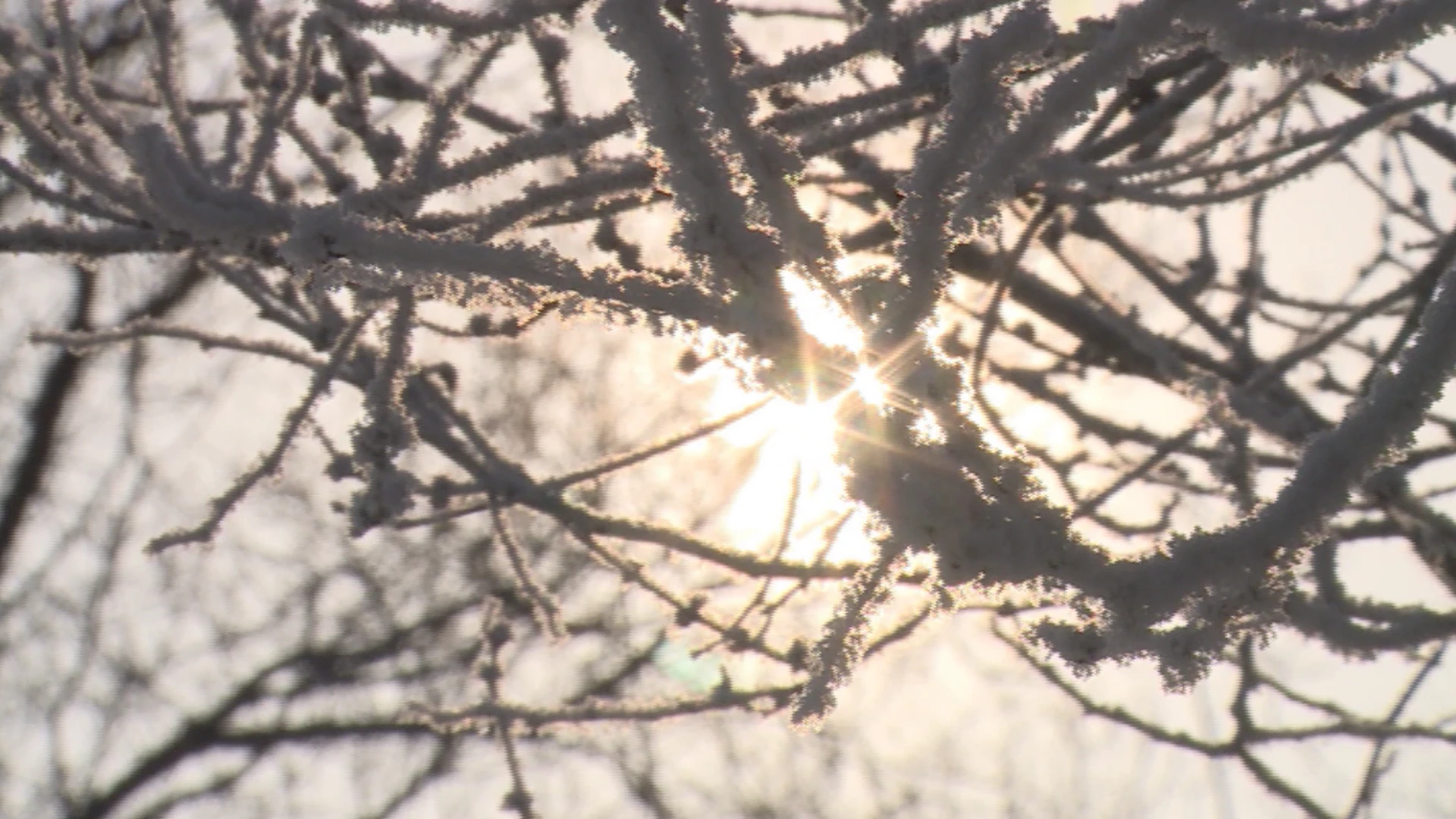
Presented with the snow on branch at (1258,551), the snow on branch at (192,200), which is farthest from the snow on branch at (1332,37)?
the snow on branch at (192,200)

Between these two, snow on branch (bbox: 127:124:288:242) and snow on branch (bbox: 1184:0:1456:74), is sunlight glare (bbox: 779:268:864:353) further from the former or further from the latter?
snow on branch (bbox: 127:124:288:242)

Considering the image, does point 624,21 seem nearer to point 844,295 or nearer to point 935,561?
point 844,295

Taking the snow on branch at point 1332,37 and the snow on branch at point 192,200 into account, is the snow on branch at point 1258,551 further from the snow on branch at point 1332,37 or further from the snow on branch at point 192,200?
the snow on branch at point 192,200

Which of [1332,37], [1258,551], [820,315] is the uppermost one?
[1332,37]

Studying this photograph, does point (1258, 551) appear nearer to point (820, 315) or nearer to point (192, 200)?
point (820, 315)

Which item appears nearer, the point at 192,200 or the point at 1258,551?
the point at 1258,551

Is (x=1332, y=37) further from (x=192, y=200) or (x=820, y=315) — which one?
(x=192, y=200)

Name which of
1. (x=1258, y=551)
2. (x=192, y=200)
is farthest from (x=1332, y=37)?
(x=192, y=200)

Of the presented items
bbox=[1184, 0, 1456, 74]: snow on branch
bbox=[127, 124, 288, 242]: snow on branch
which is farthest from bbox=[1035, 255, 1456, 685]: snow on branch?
bbox=[127, 124, 288, 242]: snow on branch

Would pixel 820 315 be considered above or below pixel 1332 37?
below

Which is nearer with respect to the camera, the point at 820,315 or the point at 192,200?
the point at 820,315

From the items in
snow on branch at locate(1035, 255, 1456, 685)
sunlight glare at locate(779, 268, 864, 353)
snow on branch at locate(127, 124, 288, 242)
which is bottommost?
snow on branch at locate(1035, 255, 1456, 685)

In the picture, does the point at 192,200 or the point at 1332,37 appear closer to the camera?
the point at 1332,37
